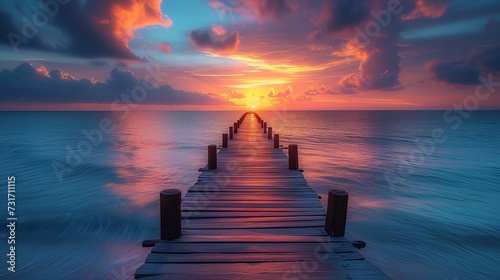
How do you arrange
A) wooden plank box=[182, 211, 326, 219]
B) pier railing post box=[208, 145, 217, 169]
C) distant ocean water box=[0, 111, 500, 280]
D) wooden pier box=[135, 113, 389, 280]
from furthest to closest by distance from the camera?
pier railing post box=[208, 145, 217, 169] → distant ocean water box=[0, 111, 500, 280] → wooden plank box=[182, 211, 326, 219] → wooden pier box=[135, 113, 389, 280]

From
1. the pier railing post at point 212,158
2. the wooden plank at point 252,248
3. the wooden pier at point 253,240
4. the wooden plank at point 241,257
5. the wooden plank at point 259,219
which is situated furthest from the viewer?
the pier railing post at point 212,158

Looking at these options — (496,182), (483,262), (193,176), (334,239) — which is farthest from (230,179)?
(496,182)

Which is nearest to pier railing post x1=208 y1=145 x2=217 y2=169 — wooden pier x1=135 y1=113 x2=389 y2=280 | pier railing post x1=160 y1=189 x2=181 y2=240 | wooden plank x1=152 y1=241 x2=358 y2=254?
wooden pier x1=135 y1=113 x2=389 y2=280

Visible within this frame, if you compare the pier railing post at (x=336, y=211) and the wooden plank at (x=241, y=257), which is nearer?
the wooden plank at (x=241, y=257)

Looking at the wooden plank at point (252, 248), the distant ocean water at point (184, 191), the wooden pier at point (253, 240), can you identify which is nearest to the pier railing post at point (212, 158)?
the wooden pier at point (253, 240)

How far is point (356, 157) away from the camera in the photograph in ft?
80.5

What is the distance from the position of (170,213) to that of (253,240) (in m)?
1.39

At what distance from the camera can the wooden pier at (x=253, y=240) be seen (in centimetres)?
329

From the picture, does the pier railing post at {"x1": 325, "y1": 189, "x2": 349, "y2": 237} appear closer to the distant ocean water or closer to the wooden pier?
the wooden pier

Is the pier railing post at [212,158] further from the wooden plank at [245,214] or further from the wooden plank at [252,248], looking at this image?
the wooden plank at [252,248]

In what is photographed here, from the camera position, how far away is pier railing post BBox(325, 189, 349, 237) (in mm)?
3934

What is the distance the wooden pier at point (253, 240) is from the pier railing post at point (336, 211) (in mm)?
15

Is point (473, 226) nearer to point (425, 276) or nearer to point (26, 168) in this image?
point (425, 276)

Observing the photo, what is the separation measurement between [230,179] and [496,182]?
20.1 meters
